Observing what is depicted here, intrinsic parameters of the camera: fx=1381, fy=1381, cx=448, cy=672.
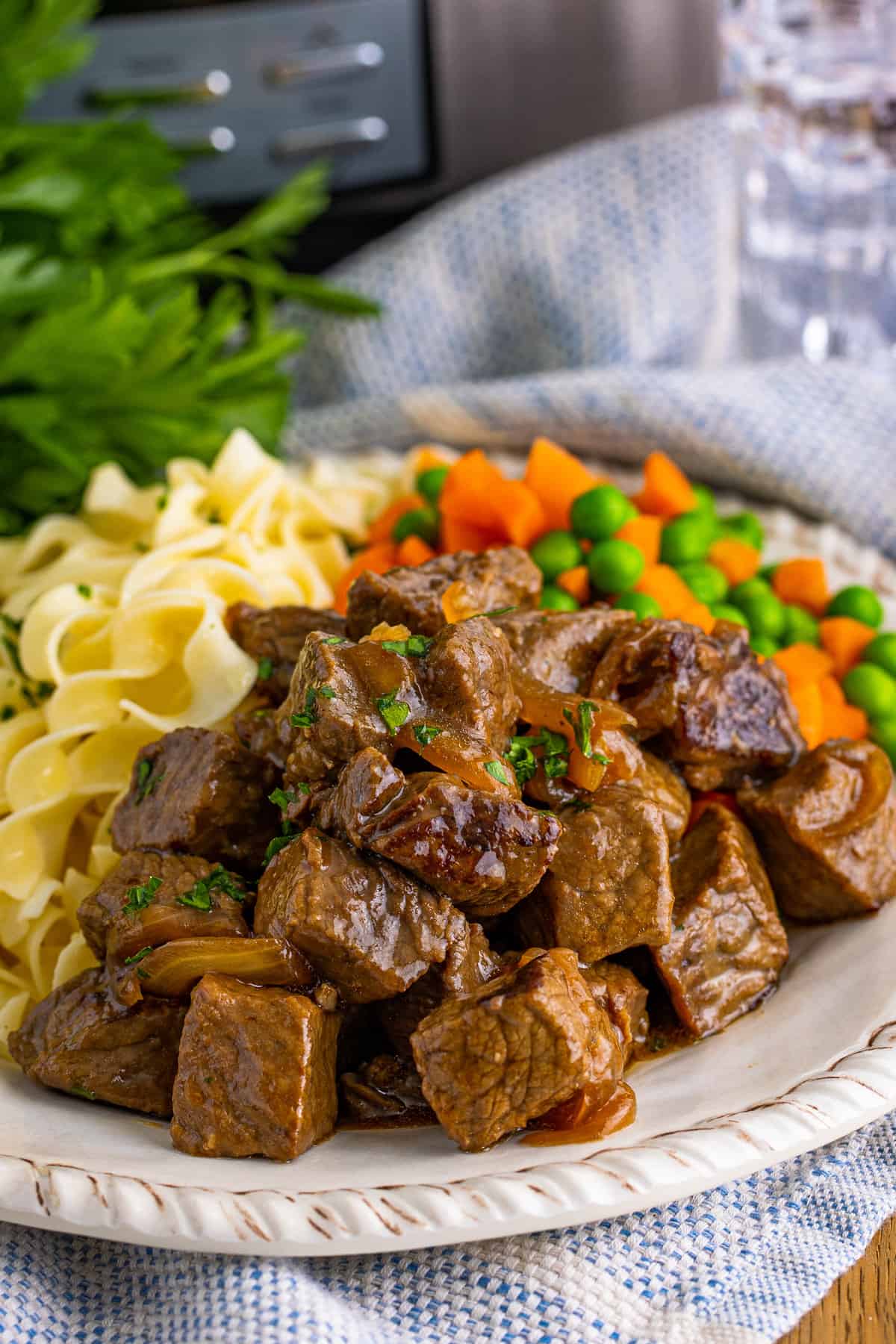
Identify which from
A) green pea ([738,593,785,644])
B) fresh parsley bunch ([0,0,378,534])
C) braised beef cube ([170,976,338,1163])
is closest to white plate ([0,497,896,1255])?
braised beef cube ([170,976,338,1163])

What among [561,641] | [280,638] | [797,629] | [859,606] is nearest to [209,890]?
[280,638]

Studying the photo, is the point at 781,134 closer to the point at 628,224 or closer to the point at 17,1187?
the point at 628,224

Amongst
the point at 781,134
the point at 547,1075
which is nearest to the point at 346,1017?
the point at 547,1075

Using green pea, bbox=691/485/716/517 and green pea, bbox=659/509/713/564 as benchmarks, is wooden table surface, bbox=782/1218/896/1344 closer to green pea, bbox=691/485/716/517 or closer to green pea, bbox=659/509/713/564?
green pea, bbox=659/509/713/564

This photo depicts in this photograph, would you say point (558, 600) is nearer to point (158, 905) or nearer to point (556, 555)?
point (556, 555)

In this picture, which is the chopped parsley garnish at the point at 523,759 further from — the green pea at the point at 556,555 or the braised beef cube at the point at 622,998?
the green pea at the point at 556,555
